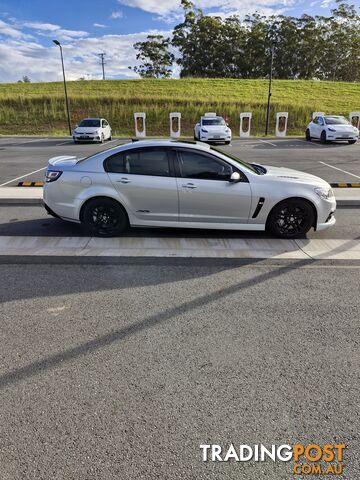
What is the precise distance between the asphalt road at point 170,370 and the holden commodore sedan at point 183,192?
4.20 ft

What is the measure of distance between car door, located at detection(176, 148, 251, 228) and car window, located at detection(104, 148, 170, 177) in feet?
0.72

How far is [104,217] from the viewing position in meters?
5.76

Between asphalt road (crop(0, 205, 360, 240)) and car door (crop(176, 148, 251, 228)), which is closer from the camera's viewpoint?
car door (crop(176, 148, 251, 228))

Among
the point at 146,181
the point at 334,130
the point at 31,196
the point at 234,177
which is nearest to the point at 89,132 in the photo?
the point at 334,130

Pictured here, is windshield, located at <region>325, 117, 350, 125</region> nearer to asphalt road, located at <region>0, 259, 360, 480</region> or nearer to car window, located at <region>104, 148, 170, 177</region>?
car window, located at <region>104, 148, 170, 177</region>

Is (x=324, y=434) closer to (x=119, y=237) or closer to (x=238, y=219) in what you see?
(x=238, y=219)

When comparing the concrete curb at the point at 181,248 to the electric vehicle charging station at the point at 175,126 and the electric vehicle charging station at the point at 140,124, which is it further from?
the electric vehicle charging station at the point at 175,126

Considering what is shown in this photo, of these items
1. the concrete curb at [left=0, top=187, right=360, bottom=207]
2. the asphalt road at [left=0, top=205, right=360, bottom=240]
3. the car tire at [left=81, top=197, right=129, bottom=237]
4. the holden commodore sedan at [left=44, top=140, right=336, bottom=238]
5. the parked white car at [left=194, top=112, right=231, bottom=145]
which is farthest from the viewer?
the parked white car at [left=194, top=112, right=231, bottom=145]

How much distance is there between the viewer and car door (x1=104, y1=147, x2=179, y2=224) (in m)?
5.53

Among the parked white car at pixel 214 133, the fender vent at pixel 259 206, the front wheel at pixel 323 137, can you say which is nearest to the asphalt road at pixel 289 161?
the front wheel at pixel 323 137

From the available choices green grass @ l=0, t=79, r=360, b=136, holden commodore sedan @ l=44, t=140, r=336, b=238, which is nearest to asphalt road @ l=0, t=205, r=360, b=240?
holden commodore sedan @ l=44, t=140, r=336, b=238

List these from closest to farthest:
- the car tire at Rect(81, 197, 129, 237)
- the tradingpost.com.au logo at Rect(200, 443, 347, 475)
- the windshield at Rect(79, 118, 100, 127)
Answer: the tradingpost.com.au logo at Rect(200, 443, 347, 475) → the car tire at Rect(81, 197, 129, 237) → the windshield at Rect(79, 118, 100, 127)

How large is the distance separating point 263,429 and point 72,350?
5.31 feet

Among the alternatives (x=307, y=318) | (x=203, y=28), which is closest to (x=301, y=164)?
(x=307, y=318)
